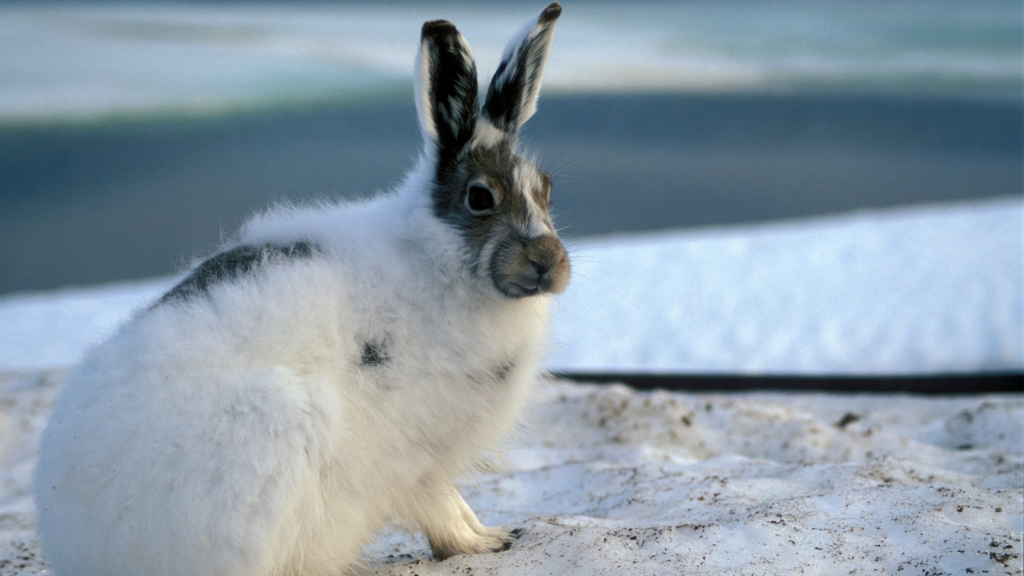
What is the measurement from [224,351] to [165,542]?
1.06 feet

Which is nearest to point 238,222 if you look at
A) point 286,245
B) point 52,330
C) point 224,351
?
point 286,245

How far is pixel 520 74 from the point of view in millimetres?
1765

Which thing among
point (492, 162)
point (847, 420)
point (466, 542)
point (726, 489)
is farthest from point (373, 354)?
point (847, 420)

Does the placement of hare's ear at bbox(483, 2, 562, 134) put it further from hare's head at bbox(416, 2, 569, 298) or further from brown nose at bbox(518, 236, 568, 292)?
brown nose at bbox(518, 236, 568, 292)

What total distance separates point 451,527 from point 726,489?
0.75 meters

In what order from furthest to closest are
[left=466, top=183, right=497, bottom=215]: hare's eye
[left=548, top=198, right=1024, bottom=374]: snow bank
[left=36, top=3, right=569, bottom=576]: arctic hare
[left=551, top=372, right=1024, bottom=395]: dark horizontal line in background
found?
[left=548, top=198, right=1024, bottom=374]: snow bank → [left=551, top=372, right=1024, bottom=395]: dark horizontal line in background → [left=466, top=183, right=497, bottom=215]: hare's eye → [left=36, top=3, right=569, bottom=576]: arctic hare

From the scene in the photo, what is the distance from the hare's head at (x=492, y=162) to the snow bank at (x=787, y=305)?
233cm

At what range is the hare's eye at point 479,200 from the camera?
1703mm

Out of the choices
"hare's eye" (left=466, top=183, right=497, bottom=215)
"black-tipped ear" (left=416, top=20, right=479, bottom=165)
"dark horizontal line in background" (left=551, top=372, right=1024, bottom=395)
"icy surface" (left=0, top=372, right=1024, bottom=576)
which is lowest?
"dark horizontal line in background" (left=551, top=372, right=1024, bottom=395)

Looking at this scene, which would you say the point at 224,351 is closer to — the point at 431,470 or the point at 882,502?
the point at 431,470

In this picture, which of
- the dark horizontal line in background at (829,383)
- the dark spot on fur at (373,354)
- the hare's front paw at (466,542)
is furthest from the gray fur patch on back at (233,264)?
the dark horizontal line in background at (829,383)

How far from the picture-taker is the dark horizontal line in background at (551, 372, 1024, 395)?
12.8 ft

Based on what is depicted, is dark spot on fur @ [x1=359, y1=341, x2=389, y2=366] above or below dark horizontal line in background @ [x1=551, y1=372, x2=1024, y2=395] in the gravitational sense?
above

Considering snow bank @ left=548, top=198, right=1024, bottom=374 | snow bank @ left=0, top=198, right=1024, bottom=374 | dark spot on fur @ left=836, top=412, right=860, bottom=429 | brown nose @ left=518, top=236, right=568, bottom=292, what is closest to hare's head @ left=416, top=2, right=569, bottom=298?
brown nose @ left=518, top=236, right=568, bottom=292
